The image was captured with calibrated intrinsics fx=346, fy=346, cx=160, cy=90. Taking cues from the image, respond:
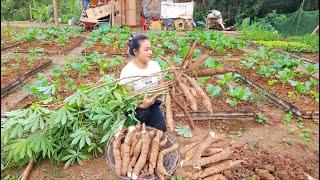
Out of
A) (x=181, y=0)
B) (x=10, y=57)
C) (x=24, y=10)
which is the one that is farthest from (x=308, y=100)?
(x=24, y=10)

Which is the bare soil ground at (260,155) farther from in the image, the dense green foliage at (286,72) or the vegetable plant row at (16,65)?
the vegetable plant row at (16,65)

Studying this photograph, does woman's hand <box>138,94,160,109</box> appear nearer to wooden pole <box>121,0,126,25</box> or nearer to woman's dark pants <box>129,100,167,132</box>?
woman's dark pants <box>129,100,167,132</box>

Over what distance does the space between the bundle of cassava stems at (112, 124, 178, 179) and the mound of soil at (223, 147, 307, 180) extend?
2.24 ft

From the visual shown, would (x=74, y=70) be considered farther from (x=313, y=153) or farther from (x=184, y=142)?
(x=313, y=153)

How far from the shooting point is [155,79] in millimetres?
3104

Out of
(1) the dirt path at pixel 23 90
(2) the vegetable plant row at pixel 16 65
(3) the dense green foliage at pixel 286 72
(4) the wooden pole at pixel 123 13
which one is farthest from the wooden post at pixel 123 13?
(3) the dense green foliage at pixel 286 72

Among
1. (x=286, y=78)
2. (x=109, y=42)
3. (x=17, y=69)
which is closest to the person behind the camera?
(x=286, y=78)

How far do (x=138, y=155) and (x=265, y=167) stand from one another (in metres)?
1.20

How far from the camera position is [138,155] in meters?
2.67

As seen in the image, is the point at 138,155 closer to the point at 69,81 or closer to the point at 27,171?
the point at 27,171

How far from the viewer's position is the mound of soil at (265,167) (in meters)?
3.00

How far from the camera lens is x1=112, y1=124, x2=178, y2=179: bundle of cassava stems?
2590 mm

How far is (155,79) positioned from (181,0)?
1503 cm

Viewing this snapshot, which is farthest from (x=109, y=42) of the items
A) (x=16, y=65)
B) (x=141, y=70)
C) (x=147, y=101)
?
(x=147, y=101)
